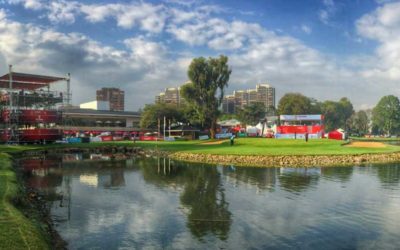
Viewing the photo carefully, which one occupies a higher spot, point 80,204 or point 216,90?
point 216,90

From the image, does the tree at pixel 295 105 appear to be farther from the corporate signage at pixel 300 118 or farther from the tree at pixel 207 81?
the tree at pixel 207 81

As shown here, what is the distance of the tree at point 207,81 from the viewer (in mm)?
96188

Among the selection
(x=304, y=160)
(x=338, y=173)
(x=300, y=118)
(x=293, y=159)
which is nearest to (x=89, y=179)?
(x=338, y=173)

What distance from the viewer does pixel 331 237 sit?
16547 mm

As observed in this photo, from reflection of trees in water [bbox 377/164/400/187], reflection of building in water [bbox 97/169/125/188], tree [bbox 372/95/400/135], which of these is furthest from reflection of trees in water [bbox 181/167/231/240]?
tree [bbox 372/95/400/135]

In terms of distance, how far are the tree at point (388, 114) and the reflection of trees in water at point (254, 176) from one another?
506 feet

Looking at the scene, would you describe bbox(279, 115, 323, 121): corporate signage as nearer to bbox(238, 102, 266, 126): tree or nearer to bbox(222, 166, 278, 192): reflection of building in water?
bbox(238, 102, 266, 126): tree

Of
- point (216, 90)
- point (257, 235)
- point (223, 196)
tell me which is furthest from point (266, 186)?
point (216, 90)

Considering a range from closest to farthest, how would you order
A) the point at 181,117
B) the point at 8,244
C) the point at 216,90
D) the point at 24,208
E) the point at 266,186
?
the point at 8,244
the point at 24,208
the point at 266,186
the point at 216,90
the point at 181,117

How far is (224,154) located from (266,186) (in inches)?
888

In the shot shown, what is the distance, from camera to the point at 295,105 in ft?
514

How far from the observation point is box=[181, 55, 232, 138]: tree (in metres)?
96.2

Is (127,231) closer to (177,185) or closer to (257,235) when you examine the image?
(257,235)

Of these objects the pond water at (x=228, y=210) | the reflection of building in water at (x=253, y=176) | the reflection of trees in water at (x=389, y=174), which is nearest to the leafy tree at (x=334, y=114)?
the reflection of trees in water at (x=389, y=174)
